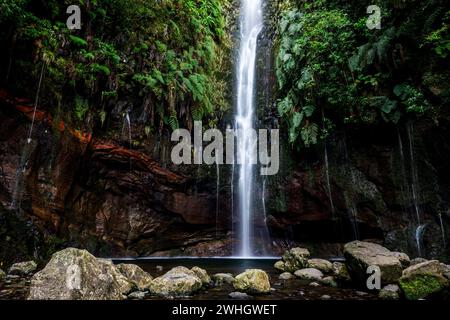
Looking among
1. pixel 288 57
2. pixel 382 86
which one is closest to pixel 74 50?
pixel 288 57

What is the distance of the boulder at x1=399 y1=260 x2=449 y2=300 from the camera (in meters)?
5.64

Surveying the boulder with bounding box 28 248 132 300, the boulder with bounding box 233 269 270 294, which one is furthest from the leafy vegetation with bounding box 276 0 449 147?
the boulder with bounding box 28 248 132 300

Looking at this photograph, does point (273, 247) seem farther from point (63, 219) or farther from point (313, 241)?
point (63, 219)

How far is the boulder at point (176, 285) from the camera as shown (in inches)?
239

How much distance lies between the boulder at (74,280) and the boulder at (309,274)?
4286 mm

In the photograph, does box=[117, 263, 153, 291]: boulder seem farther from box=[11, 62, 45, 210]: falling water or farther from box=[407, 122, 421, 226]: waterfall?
box=[407, 122, 421, 226]: waterfall

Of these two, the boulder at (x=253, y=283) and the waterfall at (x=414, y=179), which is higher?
the waterfall at (x=414, y=179)

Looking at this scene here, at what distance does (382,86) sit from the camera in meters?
11.1

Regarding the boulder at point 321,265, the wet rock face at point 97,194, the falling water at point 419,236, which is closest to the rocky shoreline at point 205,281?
the boulder at point 321,265

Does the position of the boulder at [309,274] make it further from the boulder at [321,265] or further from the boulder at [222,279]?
the boulder at [222,279]

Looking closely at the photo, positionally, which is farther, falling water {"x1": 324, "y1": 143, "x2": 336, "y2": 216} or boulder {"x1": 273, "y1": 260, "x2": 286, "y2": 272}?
falling water {"x1": 324, "y1": 143, "x2": 336, "y2": 216}

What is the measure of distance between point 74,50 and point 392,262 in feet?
35.0

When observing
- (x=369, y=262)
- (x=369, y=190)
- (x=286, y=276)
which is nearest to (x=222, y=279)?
(x=286, y=276)

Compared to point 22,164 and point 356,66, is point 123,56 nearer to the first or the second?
point 22,164
